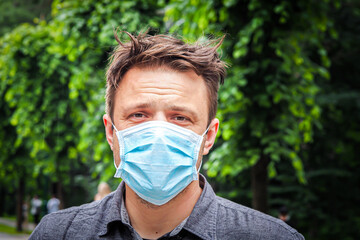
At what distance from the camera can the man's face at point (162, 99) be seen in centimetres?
196

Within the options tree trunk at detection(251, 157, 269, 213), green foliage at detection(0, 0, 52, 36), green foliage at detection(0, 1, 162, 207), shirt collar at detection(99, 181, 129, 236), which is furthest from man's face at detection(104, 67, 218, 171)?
green foliage at detection(0, 0, 52, 36)

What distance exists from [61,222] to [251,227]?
2.84 feet

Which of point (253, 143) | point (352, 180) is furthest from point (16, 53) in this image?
point (352, 180)

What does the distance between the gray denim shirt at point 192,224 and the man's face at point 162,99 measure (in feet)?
1.19

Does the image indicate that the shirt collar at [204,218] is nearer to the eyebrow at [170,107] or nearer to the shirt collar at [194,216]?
the shirt collar at [194,216]

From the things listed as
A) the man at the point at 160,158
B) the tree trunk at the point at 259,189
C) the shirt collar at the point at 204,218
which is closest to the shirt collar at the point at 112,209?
the man at the point at 160,158

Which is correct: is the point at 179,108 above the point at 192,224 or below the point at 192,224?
above

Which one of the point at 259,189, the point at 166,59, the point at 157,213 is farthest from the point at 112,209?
the point at 259,189

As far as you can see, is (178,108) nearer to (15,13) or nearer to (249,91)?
(249,91)

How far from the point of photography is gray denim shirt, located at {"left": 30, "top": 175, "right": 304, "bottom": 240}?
6.08ft

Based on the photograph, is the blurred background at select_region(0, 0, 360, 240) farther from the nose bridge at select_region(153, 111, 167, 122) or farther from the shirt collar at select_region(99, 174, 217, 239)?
the shirt collar at select_region(99, 174, 217, 239)

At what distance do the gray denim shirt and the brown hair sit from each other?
446 mm

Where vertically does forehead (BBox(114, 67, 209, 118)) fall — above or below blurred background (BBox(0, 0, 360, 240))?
above

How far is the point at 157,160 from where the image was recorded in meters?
2.01
